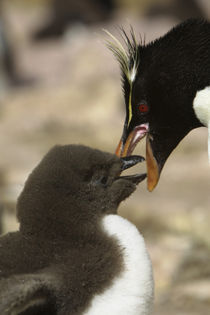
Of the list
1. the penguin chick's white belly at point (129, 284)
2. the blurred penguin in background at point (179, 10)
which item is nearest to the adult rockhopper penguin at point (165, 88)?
the penguin chick's white belly at point (129, 284)

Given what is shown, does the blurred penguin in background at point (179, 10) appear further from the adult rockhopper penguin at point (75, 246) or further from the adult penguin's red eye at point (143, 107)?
the adult rockhopper penguin at point (75, 246)

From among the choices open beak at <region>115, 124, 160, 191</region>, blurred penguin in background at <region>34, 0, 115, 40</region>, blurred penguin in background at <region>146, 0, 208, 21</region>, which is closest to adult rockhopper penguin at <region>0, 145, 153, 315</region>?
open beak at <region>115, 124, 160, 191</region>

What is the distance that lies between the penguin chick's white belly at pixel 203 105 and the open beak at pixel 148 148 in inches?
9.6

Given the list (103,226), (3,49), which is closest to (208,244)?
(103,226)

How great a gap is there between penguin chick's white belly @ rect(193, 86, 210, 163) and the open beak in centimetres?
24

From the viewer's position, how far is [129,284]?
317 cm

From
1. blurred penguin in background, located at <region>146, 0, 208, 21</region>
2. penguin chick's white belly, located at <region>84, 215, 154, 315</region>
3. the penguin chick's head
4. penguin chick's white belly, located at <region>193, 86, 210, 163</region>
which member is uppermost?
blurred penguin in background, located at <region>146, 0, 208, 21</region>

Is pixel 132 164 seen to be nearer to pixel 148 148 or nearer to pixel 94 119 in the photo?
pixel 148 148

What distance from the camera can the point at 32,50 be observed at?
50.5 feet

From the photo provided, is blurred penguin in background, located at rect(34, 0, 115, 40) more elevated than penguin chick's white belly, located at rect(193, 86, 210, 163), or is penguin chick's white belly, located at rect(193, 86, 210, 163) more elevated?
blurred penguin in background, located at rect(34, 0, 115, 40)

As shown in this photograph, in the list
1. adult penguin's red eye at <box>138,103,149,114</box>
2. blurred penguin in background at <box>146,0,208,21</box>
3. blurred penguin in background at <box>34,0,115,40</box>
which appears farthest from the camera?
blurred penguin in background at <box>34,0,115,40</box>

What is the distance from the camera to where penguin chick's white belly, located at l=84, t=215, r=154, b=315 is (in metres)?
3.13

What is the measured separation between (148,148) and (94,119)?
567 cm

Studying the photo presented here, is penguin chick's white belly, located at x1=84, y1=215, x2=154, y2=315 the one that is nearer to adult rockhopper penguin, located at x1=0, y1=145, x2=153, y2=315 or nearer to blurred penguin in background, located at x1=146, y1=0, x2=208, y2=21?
adult rockhopper penguin, located at x1=0, y1=145, x2=153, y2=315
